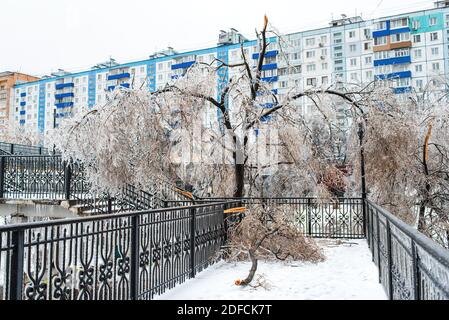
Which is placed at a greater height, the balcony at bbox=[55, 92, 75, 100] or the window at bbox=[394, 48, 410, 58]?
the balcony at bbox=[55, 92, 75, 100]

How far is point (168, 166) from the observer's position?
14922 mm

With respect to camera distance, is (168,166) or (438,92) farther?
(438,92)

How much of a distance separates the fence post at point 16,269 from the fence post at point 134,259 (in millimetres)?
1927

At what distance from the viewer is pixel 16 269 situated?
11.2ft

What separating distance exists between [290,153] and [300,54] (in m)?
52.7

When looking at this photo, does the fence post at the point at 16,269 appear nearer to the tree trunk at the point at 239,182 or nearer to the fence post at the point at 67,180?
the tree trunk at the point at 239,182

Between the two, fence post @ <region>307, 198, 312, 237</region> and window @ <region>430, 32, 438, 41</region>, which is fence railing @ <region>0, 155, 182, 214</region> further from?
window @ <region>430, 32, 438, 41</region>

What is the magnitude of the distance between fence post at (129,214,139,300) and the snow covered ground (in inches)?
29.2

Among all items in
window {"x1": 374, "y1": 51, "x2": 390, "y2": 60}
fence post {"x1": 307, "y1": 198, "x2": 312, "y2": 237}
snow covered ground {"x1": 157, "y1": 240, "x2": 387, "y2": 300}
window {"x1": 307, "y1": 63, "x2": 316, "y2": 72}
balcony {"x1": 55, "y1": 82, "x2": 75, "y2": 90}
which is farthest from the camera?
balcony {"x1": 55, "y1": 82, "x2": 75, "y2": 90}

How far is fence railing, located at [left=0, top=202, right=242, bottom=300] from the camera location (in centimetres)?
355

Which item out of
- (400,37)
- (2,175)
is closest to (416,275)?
(2,175)

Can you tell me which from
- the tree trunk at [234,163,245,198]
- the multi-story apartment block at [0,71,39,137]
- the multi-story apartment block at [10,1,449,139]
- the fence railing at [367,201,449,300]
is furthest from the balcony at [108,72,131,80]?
the fence railing at [367,201,449,300]
